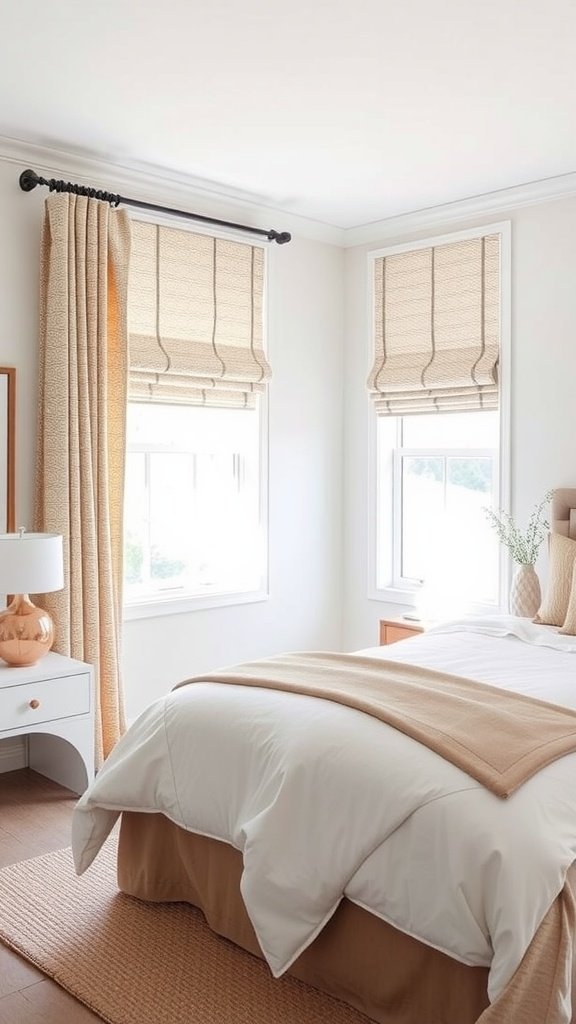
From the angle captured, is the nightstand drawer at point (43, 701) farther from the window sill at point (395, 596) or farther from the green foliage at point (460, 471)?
the green foliage at point (460, 471)

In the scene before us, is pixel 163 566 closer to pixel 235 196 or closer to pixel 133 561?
pixel 133 561

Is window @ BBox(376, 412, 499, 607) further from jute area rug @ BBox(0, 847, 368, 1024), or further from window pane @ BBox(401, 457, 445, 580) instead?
jute area rug @ BBox(0, 847, 368, 1024)

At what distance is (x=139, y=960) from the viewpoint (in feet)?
7.95

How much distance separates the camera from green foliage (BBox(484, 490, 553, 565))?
4281 mm

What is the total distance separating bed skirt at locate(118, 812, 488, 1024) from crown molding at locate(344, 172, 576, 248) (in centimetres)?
326

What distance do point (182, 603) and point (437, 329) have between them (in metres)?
1.93

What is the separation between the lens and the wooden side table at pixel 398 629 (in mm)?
4453

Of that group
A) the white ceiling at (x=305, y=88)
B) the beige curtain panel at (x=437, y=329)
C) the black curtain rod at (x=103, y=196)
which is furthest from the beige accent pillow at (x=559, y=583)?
the black curtain rod at (x=103, y=196)

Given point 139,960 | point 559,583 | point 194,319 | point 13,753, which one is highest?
point 194,319

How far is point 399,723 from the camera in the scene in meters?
2.27

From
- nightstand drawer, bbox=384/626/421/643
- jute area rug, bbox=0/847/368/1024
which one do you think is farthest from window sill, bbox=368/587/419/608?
jute area rug, bbox=0/847/368/1024

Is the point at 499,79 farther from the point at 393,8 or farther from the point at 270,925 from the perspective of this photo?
the point at 270,925

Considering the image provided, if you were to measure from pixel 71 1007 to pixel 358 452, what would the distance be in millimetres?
3477

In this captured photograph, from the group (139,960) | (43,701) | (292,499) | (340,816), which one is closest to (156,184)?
(292,499)
